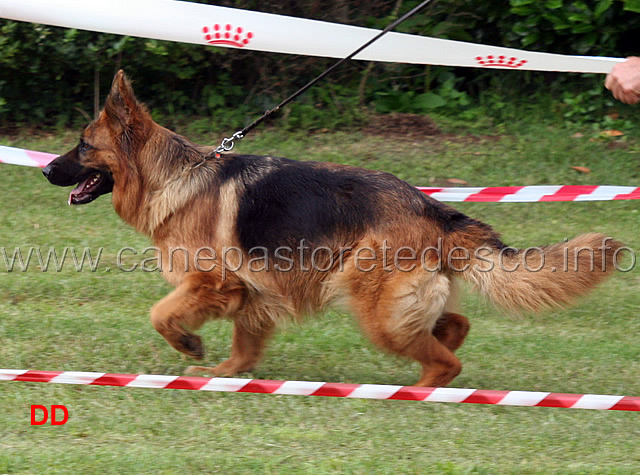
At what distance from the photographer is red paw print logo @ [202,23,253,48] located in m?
7.43

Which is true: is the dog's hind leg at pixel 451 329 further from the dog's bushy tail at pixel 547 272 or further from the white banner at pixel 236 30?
the white banner at pixel 236 30

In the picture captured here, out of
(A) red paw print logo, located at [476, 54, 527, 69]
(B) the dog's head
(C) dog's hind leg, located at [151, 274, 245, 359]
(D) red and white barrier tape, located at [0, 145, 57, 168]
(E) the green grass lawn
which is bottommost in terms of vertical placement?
(E) the green grass lawn

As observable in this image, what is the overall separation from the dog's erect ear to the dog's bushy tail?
222cm

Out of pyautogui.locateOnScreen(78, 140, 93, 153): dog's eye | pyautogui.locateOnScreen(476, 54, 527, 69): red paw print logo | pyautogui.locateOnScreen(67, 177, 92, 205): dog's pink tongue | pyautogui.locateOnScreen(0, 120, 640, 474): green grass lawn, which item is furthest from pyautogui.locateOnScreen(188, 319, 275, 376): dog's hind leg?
pyautogui.locateOnScreen(476, 54, 527, 69): red paw print logo

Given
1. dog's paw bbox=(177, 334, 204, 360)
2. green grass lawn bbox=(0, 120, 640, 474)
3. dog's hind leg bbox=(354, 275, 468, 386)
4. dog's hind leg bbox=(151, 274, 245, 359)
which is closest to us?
green grass lawn bbox=(0, 120, 640, 474)

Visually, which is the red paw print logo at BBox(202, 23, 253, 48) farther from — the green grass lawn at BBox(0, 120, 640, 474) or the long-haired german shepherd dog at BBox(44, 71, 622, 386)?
the long-haired german shepherd dog at BBox(44, 71, 622, 386)

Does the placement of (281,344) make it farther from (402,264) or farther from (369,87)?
(369,87)

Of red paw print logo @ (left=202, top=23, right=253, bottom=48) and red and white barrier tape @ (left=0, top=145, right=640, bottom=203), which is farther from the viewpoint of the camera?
red and white barrier tape @ (left=0, top=145, right=640, bottom=203)

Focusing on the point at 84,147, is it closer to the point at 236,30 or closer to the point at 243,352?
the point at 243,352

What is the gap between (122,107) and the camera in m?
4.86

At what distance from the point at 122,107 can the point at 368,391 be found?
225cm

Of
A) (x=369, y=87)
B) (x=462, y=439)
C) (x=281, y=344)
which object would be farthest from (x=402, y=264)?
(x=369, y=87)

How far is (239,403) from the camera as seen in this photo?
466 centimetres

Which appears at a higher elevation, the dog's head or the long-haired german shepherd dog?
the dog's head
